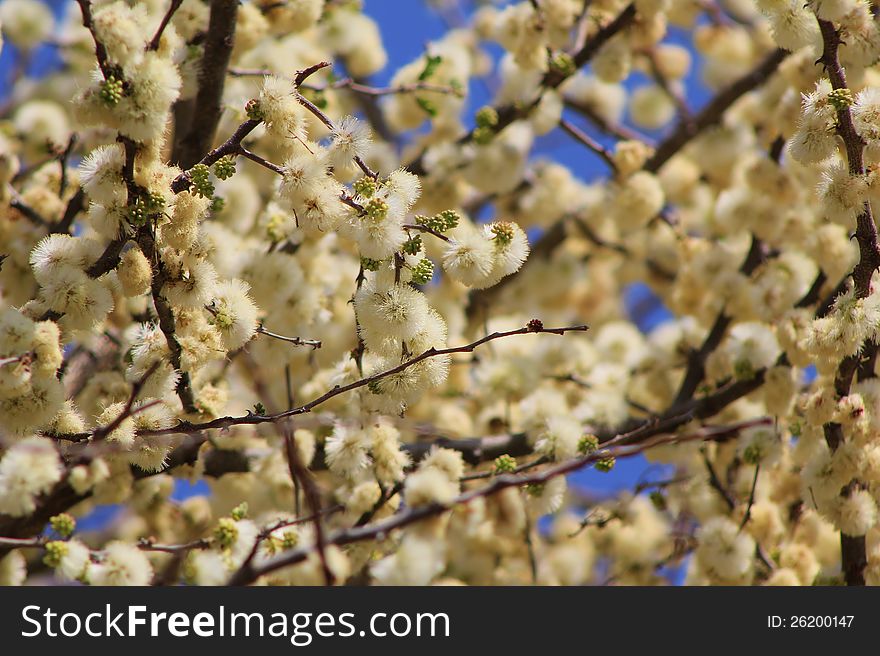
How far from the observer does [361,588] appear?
3.38 m

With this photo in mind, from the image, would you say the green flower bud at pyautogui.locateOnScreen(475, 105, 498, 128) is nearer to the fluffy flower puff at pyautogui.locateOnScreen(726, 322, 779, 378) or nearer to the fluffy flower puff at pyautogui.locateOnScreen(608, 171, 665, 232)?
the fluffy flower puff at pyautogui.locateOnScreen(608, 171, 665, 232)

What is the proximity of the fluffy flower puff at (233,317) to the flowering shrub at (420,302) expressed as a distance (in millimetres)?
11

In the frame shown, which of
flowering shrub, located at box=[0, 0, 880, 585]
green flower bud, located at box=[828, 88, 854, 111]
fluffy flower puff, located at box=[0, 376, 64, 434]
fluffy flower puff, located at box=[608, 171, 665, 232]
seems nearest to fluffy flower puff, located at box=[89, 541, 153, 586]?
flowering shrub, located at box=[0, 0, 880, 585]

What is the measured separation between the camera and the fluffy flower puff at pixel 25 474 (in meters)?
2.96

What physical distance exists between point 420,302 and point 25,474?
1.32 meters

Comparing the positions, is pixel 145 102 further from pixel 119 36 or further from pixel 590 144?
pixel 590 144

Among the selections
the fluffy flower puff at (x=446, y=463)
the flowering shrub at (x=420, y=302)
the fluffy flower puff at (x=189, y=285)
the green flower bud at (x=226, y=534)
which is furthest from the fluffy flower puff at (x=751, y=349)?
the fluffy flower puff at (x=189, y=285)

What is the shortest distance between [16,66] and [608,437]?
4.87 metres

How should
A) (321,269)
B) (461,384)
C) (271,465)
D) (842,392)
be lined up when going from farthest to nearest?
(461,384) < (321,269) < (271,465) < (842,392)

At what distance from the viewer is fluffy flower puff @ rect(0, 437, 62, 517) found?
9.70 ft

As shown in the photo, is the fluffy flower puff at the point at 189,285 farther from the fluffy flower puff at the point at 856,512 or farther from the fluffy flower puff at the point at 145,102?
the fluffy flower puff at the point at 856,512

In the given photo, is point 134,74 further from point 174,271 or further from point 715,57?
point 715,57

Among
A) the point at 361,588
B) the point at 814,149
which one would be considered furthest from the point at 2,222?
the point at 814,149

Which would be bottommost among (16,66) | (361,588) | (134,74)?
(361,588)
